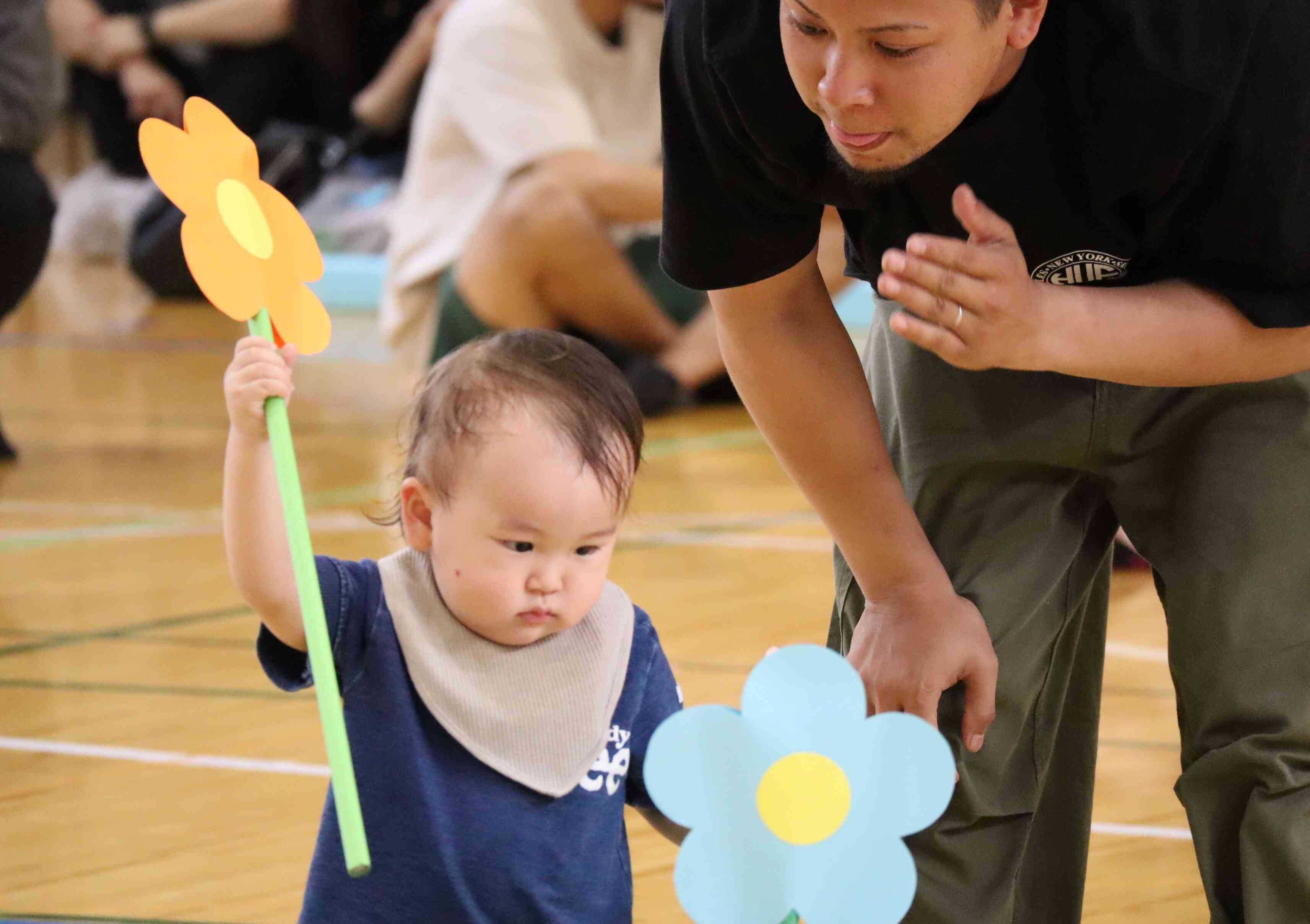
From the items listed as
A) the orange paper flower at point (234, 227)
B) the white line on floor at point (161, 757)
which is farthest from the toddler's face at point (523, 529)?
the white line on floor at point (161, 757)

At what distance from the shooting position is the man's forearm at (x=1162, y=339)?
771 millimetres

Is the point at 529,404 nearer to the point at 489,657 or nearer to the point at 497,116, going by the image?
the point at 489,657

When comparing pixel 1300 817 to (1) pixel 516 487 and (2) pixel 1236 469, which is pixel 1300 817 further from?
(1) pixel 516 487

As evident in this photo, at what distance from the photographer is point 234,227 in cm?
79

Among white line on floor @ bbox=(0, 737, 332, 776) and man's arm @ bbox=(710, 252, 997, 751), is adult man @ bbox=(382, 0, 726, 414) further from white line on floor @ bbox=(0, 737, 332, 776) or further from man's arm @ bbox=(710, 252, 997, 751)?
man's arm @ bbox=(710, 252, 997, 751)

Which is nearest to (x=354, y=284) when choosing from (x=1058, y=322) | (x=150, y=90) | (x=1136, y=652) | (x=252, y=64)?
(x=252, y=64)

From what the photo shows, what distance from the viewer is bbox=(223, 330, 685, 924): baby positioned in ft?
2.75

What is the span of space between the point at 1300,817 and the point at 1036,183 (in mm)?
361

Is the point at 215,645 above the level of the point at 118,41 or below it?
above

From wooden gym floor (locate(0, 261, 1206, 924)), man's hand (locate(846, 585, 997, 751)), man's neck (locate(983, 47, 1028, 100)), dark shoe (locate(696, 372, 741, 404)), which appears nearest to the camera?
man's neck (locate(983, 47, 1028, 100))

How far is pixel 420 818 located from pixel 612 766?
10cm

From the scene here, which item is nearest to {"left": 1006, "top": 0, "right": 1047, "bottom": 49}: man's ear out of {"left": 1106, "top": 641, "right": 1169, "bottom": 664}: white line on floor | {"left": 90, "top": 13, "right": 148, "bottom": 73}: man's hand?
{"left": 1106, "top": 641, "right": 1169, "bottom": 664}: white line on floor

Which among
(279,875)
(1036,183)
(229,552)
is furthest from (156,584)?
(1036,183)

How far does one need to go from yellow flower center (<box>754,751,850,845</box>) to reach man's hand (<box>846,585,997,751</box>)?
0.55 feet
